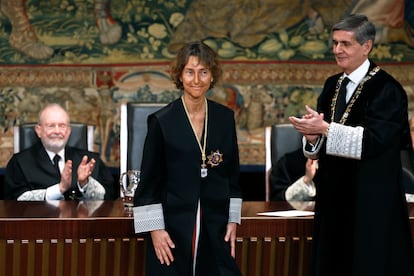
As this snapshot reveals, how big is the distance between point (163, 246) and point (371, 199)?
0.88 m

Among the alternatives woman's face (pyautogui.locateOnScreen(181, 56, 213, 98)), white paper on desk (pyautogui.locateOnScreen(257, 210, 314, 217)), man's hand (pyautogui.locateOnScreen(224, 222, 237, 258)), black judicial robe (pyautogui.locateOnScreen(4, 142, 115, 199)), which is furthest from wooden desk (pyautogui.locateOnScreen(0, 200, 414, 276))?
black judicial robe (pyautogui.locateOnScreen(4, 142, 115, 199))

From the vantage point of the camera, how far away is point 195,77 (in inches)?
151

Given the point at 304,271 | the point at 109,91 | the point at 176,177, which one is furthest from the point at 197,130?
the point at 109,91

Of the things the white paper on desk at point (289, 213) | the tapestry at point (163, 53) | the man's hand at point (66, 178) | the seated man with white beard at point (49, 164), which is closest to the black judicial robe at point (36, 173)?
the seated man with white beard at point (49, 164)

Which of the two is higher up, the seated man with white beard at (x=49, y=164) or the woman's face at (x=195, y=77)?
the woman's face at (x=195, y=77)

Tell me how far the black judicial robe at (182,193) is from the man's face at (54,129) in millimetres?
2182

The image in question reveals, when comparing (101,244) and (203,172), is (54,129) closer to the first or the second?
(101,244)

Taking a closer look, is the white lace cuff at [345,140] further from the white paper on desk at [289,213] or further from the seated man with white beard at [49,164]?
the seated man with white beard at [49,164]

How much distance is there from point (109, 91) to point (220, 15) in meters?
1.11

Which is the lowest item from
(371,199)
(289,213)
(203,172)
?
(289,213)

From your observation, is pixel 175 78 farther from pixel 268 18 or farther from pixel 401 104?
pixel 268 18

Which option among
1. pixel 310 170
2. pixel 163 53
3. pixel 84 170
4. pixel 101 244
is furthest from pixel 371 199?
pixel 163 53

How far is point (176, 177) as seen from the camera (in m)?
3.83

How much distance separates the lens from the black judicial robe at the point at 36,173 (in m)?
5.79
